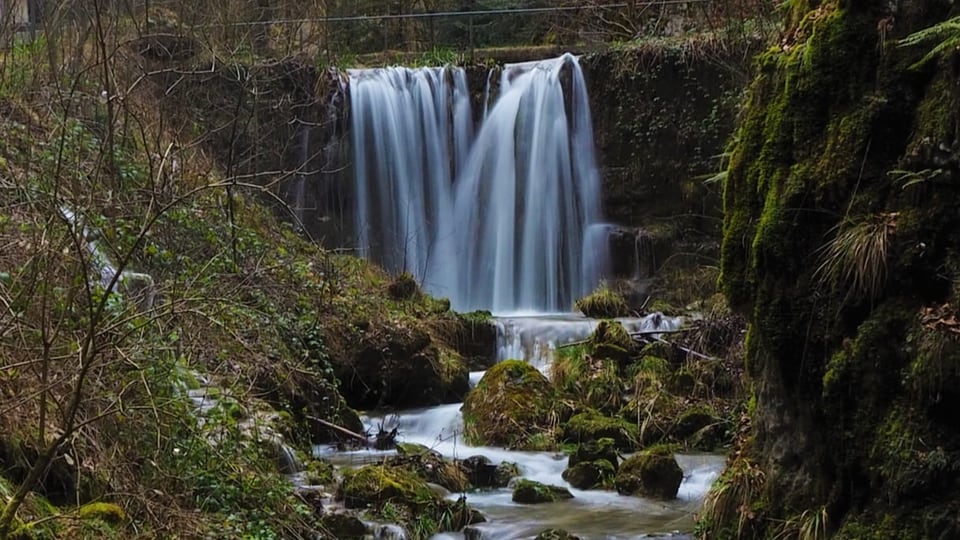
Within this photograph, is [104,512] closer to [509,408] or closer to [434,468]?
[434,468]

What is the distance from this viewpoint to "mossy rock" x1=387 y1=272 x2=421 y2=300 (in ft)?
45.0

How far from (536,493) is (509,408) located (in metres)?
2.50

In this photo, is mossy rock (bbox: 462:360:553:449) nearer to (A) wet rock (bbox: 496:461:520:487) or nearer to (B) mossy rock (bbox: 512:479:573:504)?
(A) wet rock (bbox: 496:461:520:487)

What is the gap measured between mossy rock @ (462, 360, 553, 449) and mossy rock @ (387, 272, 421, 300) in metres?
2.78

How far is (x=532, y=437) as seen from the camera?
9.98 meters

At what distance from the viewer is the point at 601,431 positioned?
9.88m

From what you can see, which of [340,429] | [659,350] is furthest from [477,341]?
[340,429]

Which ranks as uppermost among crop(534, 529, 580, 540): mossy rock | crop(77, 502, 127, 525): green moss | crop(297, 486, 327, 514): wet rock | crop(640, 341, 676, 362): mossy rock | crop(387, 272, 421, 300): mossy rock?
crop(387, 272, 421, 300): mossy rock

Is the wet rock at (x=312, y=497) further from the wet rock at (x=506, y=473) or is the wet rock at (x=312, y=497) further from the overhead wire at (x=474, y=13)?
the overhead wire at (x=474, y=13)

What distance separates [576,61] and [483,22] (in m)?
6.18

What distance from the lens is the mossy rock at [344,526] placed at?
6.49 m

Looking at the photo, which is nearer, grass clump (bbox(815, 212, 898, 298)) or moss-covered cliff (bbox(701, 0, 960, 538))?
moss-covered cliff (bbox(701, 0, 960, 538))

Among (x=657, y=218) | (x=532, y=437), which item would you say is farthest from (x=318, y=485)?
(x=657, y=218)

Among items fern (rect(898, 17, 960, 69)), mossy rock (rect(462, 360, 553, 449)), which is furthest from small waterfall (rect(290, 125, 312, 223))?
fern (rect(898, 17, 960, 69))
